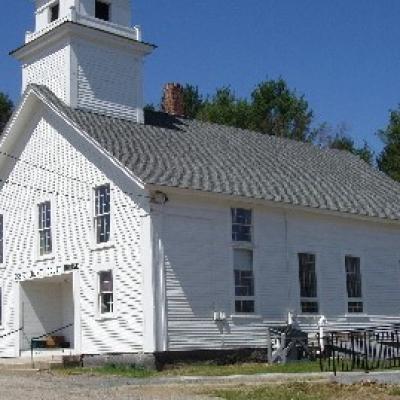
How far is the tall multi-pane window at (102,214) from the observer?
83.5 feet

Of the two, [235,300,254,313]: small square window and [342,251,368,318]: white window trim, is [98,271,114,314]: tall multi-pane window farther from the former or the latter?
[342,251,368,318]: white window trim

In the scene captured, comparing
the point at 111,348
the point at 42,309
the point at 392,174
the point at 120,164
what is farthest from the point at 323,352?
the point at 392,174

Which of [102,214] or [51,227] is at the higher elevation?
[102,214]

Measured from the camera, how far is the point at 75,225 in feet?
87.0

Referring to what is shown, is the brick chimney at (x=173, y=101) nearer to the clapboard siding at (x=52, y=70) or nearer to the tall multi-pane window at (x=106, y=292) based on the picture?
the clapboard siding at (x=52, y=70)

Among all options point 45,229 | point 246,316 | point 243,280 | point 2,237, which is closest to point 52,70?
point 45,229

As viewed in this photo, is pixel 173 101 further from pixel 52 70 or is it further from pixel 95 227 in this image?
pixel 95 227

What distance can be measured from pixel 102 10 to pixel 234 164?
779cm

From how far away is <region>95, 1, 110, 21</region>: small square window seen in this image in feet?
101

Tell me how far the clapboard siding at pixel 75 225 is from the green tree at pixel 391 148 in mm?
31708

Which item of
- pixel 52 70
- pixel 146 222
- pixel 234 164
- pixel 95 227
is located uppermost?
pixel 52 70

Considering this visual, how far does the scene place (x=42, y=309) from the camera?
28.5 meters

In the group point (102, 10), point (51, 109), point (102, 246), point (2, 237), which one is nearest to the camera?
point (102, 246)

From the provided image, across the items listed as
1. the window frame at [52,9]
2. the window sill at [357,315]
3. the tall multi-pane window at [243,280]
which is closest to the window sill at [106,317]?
the tall multi-pane window at [243,280]
